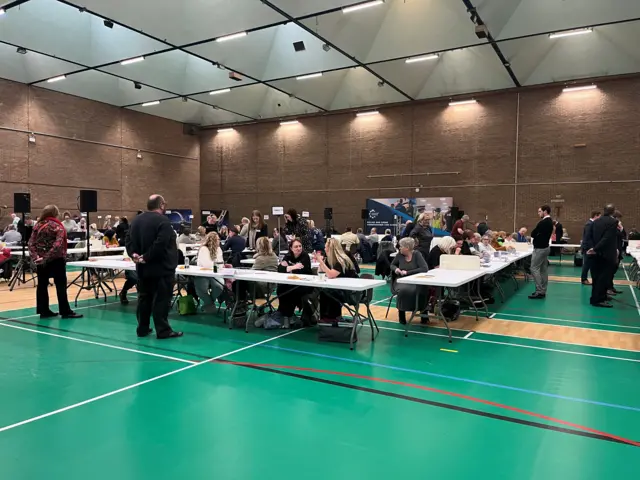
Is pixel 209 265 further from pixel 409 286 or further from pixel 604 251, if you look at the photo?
→ pixel 604 251

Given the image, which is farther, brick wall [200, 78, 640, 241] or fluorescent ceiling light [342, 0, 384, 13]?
brick wall [200, 78, 640, 241]

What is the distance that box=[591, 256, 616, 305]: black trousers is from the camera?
23.5ft

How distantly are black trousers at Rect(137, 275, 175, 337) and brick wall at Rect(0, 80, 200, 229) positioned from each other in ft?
44.3

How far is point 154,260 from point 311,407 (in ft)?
8.83

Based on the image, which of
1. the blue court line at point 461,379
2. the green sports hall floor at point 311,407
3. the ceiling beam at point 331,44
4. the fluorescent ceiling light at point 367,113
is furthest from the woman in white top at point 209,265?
the fluorescent ceiling light at point 367,113

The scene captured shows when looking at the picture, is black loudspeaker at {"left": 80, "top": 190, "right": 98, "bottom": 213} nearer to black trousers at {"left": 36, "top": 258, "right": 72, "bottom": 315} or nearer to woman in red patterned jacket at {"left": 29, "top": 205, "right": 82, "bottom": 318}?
woman in red patterned jacket at {"left": 29, "top": 205, "right": 82, "bottom": 318}

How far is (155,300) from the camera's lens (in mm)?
5246

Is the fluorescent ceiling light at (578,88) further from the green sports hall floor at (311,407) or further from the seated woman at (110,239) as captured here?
the seated woman at (110,239)

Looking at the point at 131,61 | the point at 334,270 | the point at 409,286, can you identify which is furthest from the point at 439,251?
the point at 131,61

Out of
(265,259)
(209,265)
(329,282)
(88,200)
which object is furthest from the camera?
(88,200)

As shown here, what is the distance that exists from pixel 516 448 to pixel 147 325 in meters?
4.15

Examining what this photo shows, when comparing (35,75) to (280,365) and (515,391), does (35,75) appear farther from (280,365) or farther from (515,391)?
(515,391)

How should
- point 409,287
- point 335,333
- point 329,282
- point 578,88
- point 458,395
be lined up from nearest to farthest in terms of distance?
point 458,395, point 329,282, point 335,333, point 409,287, point 578,88

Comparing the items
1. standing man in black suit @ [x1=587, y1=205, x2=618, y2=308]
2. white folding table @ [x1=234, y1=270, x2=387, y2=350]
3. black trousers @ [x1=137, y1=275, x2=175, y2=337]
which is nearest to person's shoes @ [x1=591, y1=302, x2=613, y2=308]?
standing man in black suit @ [x1=587, y1=205, x2=618, y2=308]
